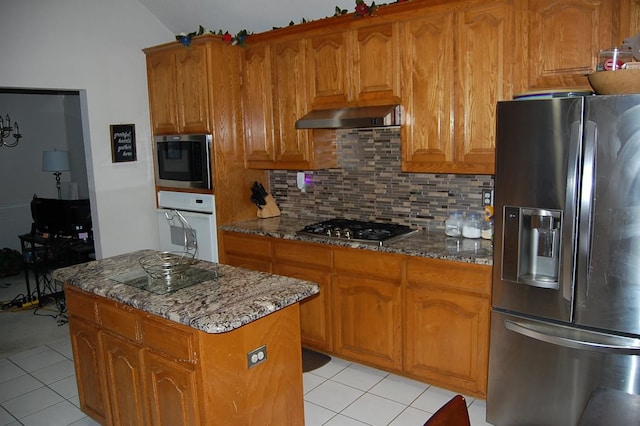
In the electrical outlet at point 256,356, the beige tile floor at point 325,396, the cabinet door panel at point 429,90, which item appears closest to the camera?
the electrical outlet at point 256,356

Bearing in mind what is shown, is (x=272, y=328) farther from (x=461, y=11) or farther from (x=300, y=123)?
(x=461, y=11)

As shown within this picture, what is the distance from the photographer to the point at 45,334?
4340 millimetres

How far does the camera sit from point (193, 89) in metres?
4.08

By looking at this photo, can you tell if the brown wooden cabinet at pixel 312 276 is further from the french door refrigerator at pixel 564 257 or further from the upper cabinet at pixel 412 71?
the french door refrigerator at pixel 564 257

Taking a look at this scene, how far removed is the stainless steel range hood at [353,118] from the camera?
3184 mm

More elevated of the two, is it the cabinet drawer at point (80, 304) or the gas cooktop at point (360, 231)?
the gas cooktop at point (360, 231)

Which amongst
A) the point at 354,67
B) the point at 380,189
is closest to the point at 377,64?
the point at 354,67

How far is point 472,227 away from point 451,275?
0.47 m

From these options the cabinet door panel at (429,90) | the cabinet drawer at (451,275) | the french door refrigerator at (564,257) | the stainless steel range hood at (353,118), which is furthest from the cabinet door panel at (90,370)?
the cabinet door panel at (429,90)

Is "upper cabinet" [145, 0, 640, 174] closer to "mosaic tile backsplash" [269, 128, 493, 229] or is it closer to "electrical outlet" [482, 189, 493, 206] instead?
"mosaic tile backsplash" [269, 128, 493, 229]

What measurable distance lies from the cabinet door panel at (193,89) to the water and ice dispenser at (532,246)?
2.51 metres

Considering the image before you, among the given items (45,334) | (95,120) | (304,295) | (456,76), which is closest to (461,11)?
(456,76)

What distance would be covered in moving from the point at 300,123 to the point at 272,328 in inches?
71.9

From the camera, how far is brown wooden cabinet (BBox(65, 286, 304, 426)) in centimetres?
201
